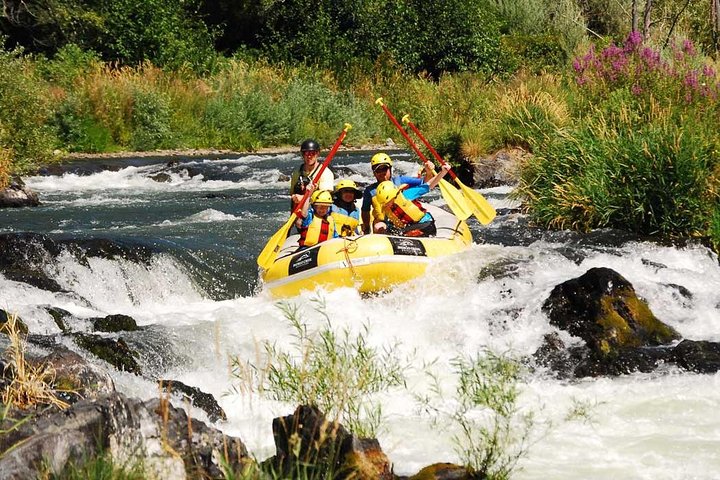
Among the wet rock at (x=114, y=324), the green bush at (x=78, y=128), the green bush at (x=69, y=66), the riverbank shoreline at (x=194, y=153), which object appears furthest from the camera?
the green bush at (x=69, y=66)

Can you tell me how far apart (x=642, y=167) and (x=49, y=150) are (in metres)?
9.04

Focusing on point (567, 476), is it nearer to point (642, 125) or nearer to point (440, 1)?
point (642, 125)

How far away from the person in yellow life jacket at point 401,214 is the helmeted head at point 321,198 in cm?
51

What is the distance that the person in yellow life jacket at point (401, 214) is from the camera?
9992mm

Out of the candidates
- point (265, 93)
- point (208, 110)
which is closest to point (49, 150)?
point (208, 110)

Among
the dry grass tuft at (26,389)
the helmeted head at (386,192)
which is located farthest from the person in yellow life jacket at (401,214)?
the dry grass tuft at (26,389)

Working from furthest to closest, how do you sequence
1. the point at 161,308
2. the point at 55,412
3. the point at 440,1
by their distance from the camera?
1. the point at 440,1
2. the point at 161,308
3. the point at 55,412

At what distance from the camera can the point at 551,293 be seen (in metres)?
8.61

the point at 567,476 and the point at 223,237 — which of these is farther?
the point at 223,237

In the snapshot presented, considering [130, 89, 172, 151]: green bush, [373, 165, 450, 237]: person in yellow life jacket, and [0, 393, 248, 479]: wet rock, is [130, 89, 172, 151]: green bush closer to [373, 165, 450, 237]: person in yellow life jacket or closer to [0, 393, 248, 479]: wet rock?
[373, 165, 450, 237]: person in yellow life jacket

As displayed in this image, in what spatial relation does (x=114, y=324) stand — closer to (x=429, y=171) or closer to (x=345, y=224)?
(x=345, y=224)

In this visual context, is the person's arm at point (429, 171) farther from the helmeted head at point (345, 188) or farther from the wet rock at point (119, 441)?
the wet rock at point (119, 441)

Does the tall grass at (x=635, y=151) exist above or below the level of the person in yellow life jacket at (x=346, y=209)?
above

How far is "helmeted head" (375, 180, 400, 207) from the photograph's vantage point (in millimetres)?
9961
